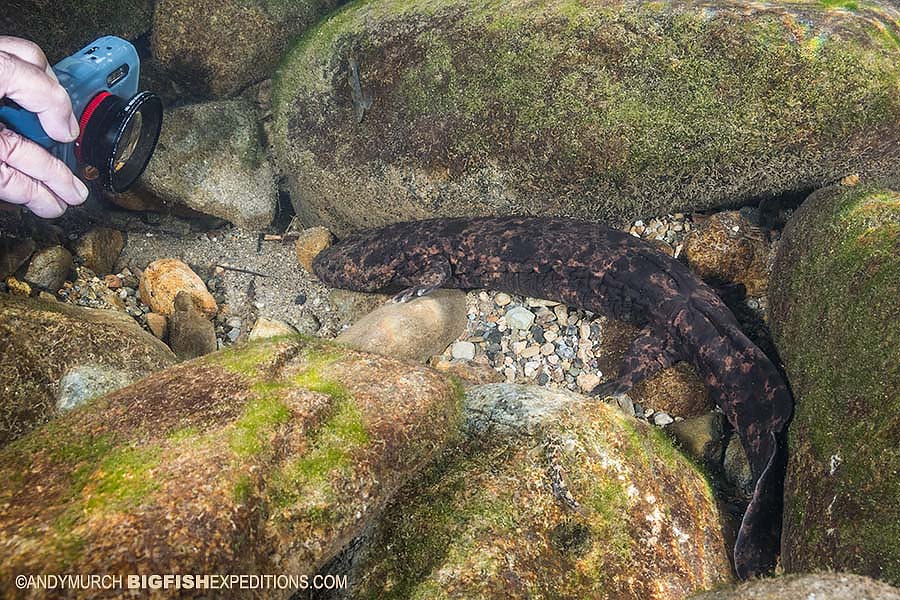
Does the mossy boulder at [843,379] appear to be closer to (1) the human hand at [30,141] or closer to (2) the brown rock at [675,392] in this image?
(2) the brown rock at [675,392]

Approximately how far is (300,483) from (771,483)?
123 inches

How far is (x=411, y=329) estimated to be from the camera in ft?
15.8

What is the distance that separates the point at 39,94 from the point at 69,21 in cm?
288

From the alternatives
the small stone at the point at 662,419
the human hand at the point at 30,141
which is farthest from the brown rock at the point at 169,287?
the small stone at the point at 662,419

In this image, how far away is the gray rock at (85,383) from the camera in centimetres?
347

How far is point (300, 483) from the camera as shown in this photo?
228 cm

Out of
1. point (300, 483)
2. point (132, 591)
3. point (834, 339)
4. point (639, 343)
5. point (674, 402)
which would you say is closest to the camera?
point (132, 591)

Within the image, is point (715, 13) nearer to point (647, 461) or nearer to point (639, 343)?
point (639, 343)

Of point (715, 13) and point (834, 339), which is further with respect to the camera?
point (715, 13)

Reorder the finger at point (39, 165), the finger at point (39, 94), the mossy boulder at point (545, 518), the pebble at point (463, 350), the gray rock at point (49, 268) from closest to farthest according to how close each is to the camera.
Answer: the mossy boulder at point (545, 518) → the finger at point (39, 94) → the finger at point (39, 165) → the gray rock at point (49, 268) → the pebble at point (463, 350)

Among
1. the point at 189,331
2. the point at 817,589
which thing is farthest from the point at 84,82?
the point at 817,589

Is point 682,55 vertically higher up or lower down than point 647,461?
higher up

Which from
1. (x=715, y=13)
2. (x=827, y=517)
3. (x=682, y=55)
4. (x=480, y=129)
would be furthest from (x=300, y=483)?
(x=715, y=13)

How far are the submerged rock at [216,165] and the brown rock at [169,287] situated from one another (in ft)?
3.32
